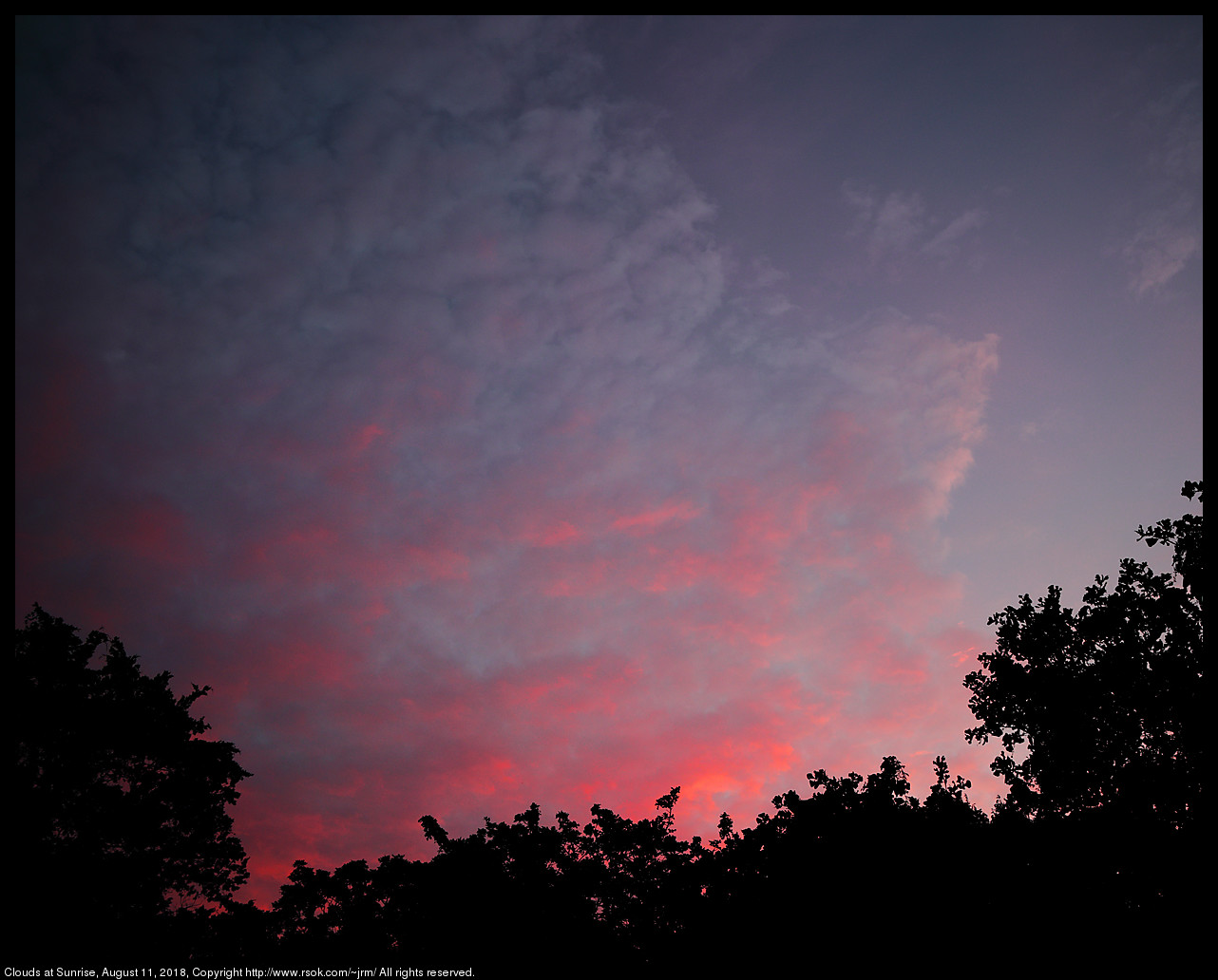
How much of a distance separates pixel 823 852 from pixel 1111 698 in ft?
37.7

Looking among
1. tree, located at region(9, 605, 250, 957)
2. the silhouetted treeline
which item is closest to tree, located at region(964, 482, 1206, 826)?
the silhouetted treeline

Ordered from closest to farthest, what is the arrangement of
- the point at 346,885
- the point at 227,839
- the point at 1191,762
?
1. the point at 1191,762
2. the point at 227,839
3. the point at 346,885

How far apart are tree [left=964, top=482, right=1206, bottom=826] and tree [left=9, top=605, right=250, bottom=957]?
29.4 m

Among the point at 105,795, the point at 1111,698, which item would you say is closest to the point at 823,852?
the point at 1111,698

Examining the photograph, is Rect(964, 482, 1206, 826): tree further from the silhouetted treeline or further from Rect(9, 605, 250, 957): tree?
Rect(9, 605, 250, 957): tree

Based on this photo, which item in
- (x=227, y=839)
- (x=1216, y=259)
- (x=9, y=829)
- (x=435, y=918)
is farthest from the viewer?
(x=435, y=918)

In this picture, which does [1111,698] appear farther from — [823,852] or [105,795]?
[105,795]

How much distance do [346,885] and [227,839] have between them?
35.0 ft

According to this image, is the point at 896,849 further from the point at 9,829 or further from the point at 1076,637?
the point at 9,829

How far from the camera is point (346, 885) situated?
3103 cm

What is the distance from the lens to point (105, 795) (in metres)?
20.8

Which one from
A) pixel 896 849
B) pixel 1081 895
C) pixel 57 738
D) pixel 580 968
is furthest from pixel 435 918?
pixel 1081 895
